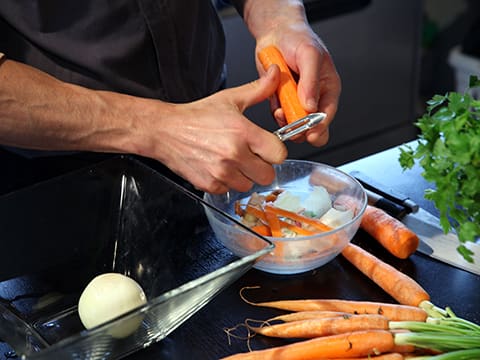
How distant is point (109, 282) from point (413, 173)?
2.45 feet

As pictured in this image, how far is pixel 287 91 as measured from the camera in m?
1.32

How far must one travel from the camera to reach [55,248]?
4.10 ft

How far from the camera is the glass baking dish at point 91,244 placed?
3.90 feet

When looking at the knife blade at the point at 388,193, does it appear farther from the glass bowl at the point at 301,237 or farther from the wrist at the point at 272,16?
the wrist at the point at 272,16

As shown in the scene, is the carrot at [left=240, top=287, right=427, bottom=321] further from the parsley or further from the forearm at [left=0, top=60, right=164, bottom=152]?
the forearm at [left=0, top=60, right=164, bottom=152]

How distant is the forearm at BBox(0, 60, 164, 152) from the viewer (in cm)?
121

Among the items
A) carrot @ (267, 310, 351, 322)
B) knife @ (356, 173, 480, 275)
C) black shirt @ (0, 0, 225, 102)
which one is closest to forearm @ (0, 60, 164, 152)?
black shirt @ (0, 0, 225, 102)

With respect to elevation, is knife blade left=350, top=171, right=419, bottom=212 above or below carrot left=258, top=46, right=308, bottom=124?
below

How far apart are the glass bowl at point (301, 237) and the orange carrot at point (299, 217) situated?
0.04 metres

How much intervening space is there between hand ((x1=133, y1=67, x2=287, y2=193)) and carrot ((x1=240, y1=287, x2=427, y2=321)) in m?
0.20

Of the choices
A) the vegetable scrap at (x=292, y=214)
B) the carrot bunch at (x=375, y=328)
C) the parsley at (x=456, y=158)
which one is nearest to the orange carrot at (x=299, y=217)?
the vegetable scrap at (x=292, y=214)

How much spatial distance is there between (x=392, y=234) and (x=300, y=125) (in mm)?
264

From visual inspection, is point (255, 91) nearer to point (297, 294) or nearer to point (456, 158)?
point (297, 294)

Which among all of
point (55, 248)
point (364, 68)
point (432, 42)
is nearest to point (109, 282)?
point (55, 248)
